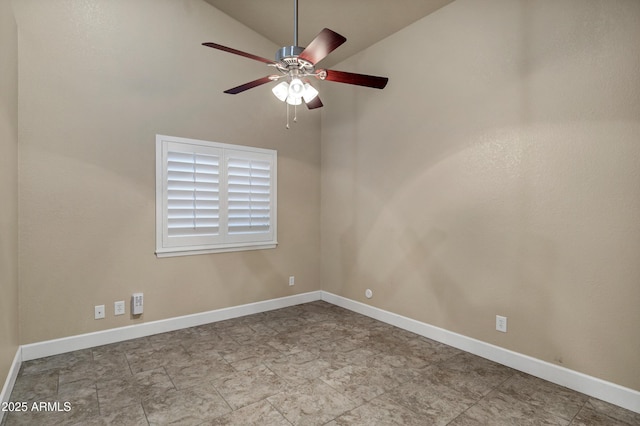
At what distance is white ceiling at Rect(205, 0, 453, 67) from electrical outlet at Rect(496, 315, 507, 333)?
3.04 metres

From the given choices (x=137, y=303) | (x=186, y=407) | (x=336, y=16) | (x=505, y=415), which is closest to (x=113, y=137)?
(x=137, y=303)

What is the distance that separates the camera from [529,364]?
267 centimetres

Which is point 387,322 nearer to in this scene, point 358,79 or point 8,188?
point 358,79

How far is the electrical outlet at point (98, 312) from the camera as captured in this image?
311 centimetres

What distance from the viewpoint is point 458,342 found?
315cm

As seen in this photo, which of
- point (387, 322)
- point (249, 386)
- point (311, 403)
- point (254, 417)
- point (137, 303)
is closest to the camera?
point (254, 417)

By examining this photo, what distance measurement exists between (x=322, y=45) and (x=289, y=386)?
2.40 m

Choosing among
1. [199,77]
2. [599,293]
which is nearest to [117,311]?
[199,77]

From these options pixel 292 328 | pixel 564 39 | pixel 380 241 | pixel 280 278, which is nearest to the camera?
pixel 564 39

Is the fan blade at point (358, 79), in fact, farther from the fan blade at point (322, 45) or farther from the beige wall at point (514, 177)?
the beige wall at point (514, 177)

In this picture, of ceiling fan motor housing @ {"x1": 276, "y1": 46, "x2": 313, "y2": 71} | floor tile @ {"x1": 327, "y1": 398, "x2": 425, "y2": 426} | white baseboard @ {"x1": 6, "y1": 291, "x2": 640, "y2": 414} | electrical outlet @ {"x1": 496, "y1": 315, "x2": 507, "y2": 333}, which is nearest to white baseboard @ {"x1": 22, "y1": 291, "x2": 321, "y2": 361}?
white baseboard @ {"x1": 6, "y1": 291, "x2": 640, "y2": 414}

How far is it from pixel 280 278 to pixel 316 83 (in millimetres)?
2822

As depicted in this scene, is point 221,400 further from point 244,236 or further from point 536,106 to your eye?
point 536,106

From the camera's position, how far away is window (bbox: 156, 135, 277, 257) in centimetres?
346
